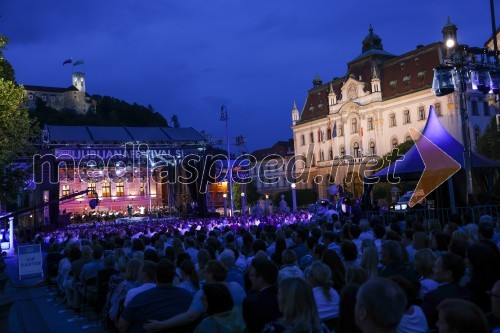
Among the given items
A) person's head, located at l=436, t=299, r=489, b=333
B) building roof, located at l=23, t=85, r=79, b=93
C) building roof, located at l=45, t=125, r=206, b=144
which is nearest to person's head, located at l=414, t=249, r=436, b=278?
person's head, located at l=436, t=299, r=489, b=333

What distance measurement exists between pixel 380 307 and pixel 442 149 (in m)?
15.4

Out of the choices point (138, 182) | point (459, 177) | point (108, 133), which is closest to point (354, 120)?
point (138, 182)

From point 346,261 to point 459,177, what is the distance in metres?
12.6

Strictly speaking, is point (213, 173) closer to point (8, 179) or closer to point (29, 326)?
point (8, 179)

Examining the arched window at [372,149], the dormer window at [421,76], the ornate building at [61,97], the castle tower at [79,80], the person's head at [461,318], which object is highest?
the castle tower at [79,80]

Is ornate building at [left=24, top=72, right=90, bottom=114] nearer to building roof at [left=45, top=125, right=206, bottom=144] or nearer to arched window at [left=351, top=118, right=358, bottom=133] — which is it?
arched window at [left=351, top=118, right=358, bottom=133]

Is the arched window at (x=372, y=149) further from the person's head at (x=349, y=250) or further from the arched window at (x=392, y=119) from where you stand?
the person's head at (x=349, y=250)

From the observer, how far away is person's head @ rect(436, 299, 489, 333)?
2.26 meters

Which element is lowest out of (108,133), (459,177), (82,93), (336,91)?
(459,177)

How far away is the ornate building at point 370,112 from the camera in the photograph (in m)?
49.3

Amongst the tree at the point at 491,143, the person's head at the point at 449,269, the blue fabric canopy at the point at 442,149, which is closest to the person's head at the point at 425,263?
the person's head at the point at 449,269

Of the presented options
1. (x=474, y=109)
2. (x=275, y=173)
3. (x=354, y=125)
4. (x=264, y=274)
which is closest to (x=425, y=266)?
(x=264, y=274)

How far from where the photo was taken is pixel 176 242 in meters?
8.59

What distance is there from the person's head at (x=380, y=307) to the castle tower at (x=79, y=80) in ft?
429
